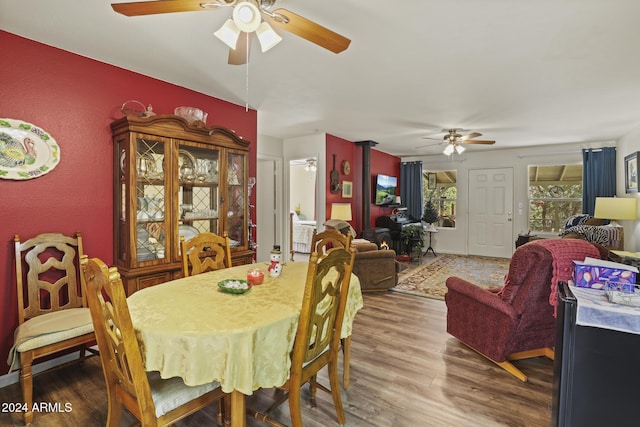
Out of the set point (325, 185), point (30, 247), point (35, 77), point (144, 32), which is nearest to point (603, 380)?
point (144, 32)

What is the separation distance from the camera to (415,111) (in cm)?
397

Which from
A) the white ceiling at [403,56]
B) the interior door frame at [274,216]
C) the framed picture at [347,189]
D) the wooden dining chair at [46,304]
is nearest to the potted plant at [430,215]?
the framed picture at [347,189]

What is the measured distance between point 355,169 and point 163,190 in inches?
159

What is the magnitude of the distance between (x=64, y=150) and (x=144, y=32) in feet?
3.54

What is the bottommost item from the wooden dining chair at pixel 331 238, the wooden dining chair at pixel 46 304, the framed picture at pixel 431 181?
the wooden dining chair at pixel 46 304

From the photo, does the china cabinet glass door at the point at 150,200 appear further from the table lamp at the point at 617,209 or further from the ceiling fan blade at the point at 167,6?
the table lamp at the point at 617,209

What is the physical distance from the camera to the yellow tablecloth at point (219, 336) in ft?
4.29

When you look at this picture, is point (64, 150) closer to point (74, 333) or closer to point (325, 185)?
point (74, 333)

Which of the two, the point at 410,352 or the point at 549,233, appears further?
the point at 549,233

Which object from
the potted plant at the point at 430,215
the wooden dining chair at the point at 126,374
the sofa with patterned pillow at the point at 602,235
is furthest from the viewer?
the potted plant at the point at 430,215

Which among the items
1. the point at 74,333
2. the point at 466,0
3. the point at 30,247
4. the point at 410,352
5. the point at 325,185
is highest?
the point at 466,0

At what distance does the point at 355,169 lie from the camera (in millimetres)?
6156

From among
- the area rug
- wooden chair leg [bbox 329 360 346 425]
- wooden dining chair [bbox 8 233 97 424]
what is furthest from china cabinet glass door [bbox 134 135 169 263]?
the area rug

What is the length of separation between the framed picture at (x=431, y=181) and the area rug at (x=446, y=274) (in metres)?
1.77
